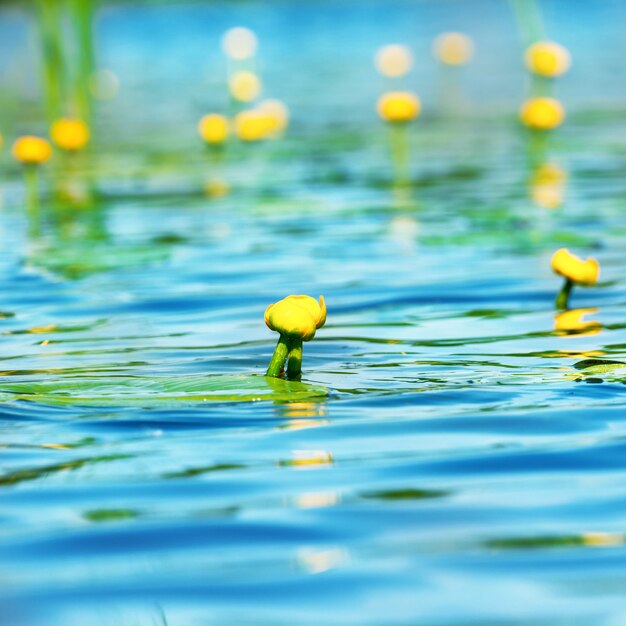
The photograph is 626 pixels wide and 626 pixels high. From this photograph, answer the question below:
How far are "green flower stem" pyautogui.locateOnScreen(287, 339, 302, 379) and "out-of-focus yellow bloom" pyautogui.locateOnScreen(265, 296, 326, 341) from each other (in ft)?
0.49

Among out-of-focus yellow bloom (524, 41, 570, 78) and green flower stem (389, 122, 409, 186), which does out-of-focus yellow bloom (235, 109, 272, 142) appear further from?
out-of-focus yellow bloom (524, 41, 570, 78)

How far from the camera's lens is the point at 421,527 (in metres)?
2.39

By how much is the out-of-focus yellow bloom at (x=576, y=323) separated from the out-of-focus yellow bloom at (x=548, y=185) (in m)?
2.68

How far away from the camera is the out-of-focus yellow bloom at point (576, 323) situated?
419 centimetres

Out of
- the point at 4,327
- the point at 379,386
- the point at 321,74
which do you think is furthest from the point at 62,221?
the point at 321,74

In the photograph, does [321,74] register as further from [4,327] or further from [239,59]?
[4,327]

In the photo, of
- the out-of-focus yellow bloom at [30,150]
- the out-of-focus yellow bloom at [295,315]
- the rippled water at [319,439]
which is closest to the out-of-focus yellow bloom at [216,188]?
the out-of-focus yellow bloom at [30,150]

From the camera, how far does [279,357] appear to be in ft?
10.9

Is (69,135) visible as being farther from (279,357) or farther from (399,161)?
(279,357)

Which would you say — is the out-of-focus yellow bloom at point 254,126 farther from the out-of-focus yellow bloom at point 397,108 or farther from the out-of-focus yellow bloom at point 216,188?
the out-of-focus yellow bloom at point 397,108

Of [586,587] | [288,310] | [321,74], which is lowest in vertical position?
[586,587]

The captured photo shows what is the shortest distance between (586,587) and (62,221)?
552 cm

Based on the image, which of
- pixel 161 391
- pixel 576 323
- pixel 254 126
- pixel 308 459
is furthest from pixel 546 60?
pixel 308 459

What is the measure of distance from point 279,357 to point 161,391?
27 cm
